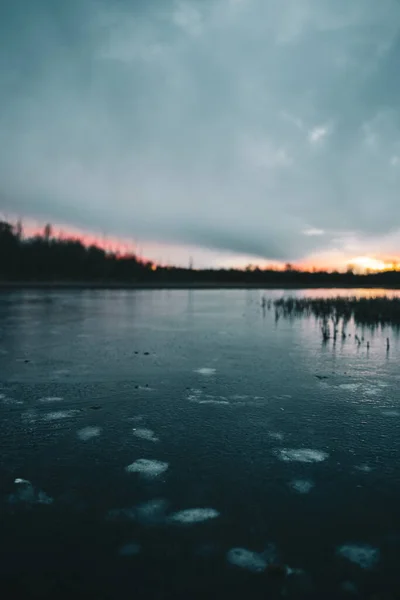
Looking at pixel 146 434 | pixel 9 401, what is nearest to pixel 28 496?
pixel 146 434

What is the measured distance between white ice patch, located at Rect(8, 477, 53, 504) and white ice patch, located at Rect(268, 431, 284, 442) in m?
3.96

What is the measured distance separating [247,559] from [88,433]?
412 cm

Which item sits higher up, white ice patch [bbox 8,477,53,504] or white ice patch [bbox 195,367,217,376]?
white ice patch [bbox 195,367,217,376]

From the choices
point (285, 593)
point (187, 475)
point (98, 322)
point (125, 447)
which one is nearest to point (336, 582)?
point (285, 593)

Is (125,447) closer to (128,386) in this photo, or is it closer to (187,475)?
(187,475)

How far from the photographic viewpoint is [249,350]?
16.8 m

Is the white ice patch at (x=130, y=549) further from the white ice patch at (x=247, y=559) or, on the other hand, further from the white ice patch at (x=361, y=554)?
the white ice patch at (x=361, y=554)

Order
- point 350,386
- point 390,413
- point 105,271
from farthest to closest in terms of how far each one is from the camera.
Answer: point 105,271 → point 350,386 → point 390,413

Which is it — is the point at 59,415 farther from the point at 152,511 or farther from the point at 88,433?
the point at 152,511

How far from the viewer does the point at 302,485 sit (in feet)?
18.4

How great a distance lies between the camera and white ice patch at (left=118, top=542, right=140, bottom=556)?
4164 millimetres

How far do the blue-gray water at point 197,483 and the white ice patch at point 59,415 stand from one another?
62 millimetres

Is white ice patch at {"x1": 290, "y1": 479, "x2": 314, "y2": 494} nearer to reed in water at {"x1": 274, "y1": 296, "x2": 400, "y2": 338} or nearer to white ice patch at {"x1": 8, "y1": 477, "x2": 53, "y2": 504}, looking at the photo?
white ice patch at {"x1": 8, "y1": 477, "x2": 53, "y2": 504}

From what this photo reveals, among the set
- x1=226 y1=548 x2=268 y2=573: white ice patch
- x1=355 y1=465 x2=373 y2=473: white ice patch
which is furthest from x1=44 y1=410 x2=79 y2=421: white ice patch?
x1=355 y1=465 x2=373 y2=473: white ice patch
